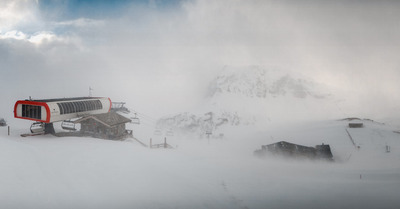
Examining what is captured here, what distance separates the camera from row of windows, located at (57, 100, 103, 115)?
2255cm

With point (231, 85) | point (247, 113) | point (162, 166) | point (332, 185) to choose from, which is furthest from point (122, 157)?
point (231, 85)

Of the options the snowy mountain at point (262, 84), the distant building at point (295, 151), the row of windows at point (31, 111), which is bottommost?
the distant building at point (295, 151)

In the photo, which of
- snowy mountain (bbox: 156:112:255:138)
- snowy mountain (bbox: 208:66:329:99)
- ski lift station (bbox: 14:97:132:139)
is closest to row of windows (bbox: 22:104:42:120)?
ski lift station (bbox: 14:97:132:139)

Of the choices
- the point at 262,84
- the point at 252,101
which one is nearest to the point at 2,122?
the point at 252,101

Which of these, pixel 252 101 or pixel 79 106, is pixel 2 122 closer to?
pixel 79 106

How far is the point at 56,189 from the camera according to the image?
32.4ft

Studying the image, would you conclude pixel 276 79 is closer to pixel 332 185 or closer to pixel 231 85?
pixel 231 85

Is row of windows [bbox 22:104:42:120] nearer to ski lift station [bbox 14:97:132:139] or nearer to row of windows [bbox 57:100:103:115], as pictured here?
ski lift station [bbox 14:97:132:139]

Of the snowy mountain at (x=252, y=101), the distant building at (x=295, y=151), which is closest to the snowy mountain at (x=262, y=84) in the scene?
the snowy mountain at (x=252, y=101)

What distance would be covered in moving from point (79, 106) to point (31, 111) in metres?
4.55

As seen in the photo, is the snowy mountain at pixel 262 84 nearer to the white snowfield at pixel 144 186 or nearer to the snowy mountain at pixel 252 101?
the snowy mountain at pixel 252 101

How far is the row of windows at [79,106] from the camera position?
22.5 m

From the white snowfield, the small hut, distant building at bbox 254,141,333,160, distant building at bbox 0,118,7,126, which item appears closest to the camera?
the white snowfield

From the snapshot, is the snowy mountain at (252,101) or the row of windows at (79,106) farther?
the snowy mountain at (252,101)
